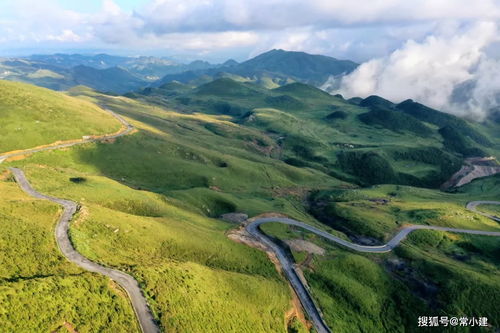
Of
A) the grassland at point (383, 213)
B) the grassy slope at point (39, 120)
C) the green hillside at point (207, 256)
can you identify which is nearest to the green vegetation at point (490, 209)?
the grassland at point (383, 213)

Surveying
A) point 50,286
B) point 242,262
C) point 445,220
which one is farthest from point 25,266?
point 445,220

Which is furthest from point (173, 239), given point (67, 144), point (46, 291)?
point (67, 144)

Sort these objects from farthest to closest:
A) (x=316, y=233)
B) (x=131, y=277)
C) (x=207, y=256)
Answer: (x=316, y=233) → (x=207, y=256) → (x=131, y=277)

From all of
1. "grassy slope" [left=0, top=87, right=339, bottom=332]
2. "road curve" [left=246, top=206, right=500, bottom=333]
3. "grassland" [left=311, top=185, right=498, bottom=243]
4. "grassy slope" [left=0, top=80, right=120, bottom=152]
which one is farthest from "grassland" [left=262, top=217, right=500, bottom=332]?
"grassy slope" [left=0, top=80, right=120, bottom=152]

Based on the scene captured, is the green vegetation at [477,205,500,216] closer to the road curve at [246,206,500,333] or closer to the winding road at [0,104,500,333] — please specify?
the winding road at [0,104,500,333]

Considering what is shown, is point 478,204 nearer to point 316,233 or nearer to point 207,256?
point 316,233

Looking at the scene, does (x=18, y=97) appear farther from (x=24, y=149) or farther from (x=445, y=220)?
(x=445, y=220)

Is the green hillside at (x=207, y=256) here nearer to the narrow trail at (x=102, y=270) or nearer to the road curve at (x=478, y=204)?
the narrow trail at (x=102, y=270)
